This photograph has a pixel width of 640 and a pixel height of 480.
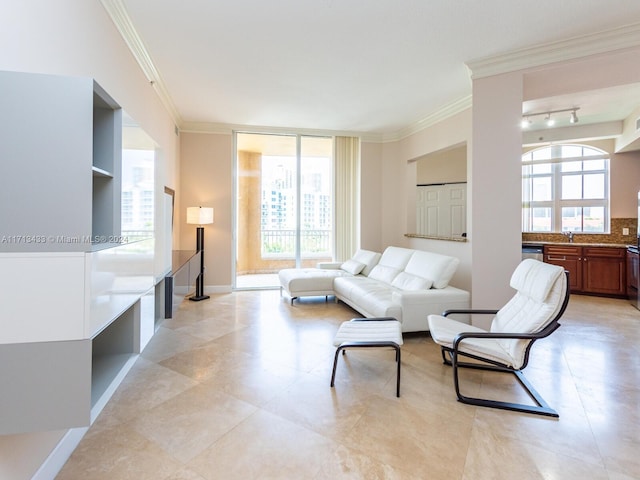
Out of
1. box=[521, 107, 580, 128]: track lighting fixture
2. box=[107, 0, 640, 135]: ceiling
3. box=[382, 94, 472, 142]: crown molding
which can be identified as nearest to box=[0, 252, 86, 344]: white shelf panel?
box=[107, 0, 640, 135]: ceiling

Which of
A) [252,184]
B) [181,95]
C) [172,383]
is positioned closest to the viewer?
[172,383]

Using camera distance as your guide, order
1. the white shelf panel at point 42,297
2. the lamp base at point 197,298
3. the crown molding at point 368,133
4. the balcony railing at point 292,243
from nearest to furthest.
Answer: the white shelf panel at point 42,297 → the crown molding at point 368,133 → the lamp base at point 197,298 → the balcony railing at point 292,243

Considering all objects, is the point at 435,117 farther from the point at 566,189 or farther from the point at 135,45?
the point at 135,45

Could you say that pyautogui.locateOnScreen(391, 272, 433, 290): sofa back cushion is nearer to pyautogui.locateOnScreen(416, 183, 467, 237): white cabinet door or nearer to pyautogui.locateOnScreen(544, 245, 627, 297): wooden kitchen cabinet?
pyautogui.locateOnScreen(416, 183, 467, 237): white cabinet door

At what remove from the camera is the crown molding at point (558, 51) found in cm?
274

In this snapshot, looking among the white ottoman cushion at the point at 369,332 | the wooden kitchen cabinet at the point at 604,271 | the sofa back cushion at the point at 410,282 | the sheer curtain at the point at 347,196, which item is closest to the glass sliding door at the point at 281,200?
the sheer curtain at the point at 347,196

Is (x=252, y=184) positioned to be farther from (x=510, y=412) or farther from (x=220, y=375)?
(x=510, y=412)

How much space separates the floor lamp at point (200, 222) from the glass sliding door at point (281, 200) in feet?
2.54

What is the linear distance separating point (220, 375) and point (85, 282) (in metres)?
1.77

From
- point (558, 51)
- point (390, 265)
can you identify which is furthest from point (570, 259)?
point (558, 51)

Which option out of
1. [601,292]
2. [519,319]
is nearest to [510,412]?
[519,319]

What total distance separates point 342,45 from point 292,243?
147 inches

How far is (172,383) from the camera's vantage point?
8.10 ft

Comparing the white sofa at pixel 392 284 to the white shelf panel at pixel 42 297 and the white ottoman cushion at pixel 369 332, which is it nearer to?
the white ottoman cushion at pixel 369 332
